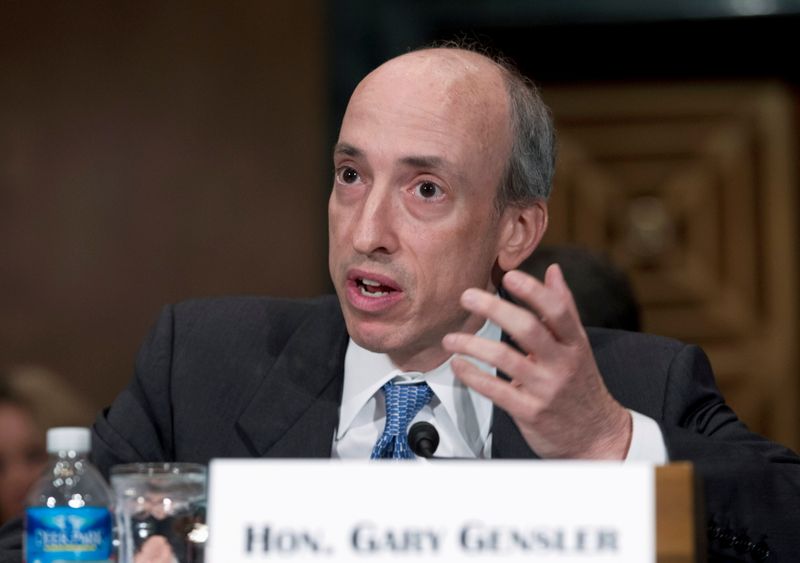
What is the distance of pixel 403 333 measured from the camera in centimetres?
224

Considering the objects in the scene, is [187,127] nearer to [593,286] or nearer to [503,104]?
[593,286]

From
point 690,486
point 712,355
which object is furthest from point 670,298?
point 690,486

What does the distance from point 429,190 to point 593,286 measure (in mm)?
983

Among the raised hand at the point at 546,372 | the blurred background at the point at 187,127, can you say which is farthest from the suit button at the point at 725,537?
the blurred background at the point at 187,127

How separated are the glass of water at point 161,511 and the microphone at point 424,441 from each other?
32 cm

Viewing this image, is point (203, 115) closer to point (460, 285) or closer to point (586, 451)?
point (460, 285)

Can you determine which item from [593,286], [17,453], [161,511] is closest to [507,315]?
[161,511]

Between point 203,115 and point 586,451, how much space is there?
310 cm

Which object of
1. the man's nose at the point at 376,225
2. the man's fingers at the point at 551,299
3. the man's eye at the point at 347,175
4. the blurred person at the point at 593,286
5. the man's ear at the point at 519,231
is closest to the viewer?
the man's fingers at the point at 551,299

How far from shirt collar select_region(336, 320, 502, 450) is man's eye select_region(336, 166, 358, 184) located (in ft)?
0.97

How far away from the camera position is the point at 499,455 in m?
2.28

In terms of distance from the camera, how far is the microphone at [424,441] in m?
1.88

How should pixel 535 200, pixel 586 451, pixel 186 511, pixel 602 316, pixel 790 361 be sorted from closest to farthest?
pixel 186 511 → pixel 586 451 → pixel 535 200 → pixel 602 316 → pixel 790 361

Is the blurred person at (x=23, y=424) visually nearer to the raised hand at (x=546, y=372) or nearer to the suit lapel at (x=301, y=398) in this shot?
the suit lapel at (x=301, y=398)
